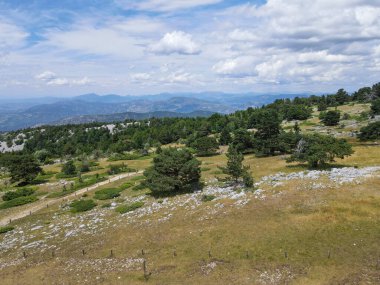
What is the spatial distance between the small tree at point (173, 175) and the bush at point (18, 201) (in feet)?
82.3

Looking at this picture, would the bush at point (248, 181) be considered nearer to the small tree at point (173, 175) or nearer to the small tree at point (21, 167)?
the small tree at point (173, 175)

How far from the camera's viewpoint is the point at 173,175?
52.8m

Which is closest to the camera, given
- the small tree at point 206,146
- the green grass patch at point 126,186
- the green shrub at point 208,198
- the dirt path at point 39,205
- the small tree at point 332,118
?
the green shrub at point 208,198

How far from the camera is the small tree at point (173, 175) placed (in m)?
50.8

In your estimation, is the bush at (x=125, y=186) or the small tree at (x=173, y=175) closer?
the small tree at (x=173, y=175)

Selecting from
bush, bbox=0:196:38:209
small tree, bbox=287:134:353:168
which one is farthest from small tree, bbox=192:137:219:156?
bush, bbox=0:196:38:209

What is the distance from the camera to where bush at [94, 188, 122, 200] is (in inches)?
2261

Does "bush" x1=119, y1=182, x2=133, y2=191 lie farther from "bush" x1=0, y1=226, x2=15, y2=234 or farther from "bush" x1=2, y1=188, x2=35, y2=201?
"bush" x1=0, y1=226, x2=15, y2=234

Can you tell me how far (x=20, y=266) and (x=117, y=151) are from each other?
112387 mm

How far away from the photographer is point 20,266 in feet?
108

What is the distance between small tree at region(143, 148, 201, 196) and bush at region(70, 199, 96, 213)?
9.31m

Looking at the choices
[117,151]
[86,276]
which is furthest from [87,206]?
[117,151]

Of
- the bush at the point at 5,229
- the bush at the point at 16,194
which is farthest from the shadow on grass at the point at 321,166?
the bush at the point at 16,194

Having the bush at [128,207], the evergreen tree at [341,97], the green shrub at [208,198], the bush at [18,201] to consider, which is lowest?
the bush at [18,201]
